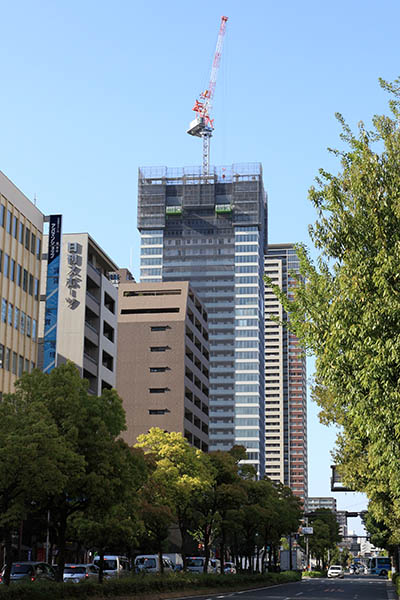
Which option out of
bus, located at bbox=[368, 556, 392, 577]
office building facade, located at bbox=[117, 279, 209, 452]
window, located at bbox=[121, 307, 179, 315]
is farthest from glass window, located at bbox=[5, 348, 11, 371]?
bus, located at bbox=[368, 556, 392, 577]

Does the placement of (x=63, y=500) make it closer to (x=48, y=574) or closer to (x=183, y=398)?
(x=48, y=574)

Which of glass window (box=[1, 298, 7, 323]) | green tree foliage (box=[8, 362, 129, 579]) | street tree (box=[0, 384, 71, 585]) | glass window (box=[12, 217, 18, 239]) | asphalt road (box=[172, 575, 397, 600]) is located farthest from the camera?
glass window (box=[12, 217, 18, 239])

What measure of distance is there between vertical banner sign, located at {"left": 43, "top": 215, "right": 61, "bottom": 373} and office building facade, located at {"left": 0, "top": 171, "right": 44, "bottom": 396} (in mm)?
3063

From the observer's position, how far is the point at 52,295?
7238 cm

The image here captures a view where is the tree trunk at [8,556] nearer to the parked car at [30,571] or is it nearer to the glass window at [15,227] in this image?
the parked car at [30,571]

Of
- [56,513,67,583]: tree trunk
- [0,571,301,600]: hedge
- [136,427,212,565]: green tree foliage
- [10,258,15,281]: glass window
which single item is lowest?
[0,571,301,600]: hedge

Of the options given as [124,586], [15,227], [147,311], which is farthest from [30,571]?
[147,311]

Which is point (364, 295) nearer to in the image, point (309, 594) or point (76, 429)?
point (76, 429)

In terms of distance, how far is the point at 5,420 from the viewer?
1172 inches

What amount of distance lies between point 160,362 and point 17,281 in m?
56.4

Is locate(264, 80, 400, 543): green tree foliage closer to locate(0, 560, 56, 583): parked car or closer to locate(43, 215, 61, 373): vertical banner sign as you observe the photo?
locate(0, 560, 56, 583): parked car

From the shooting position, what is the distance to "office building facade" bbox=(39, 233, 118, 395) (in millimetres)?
76562

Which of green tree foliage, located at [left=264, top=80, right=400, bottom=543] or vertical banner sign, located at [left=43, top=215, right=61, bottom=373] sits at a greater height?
vertical banner sign, located at [left=43, top=215, right=61, bottom=373]

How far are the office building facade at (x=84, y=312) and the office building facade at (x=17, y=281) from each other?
971 centimetres
